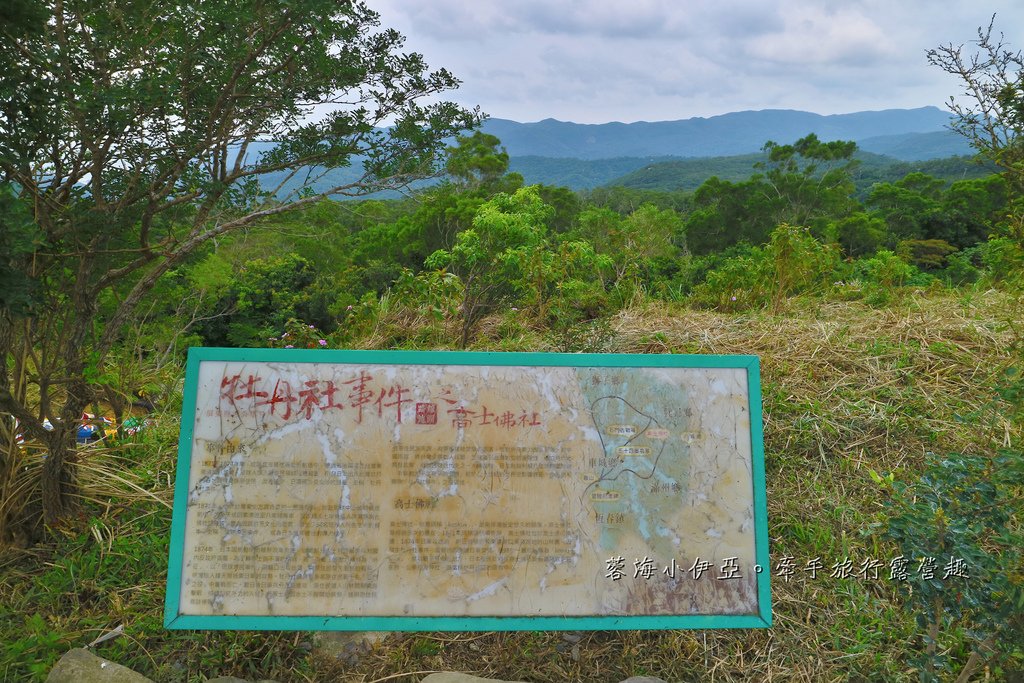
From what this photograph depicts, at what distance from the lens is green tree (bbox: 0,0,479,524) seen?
249 centimetres

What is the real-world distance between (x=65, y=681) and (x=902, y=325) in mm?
4181

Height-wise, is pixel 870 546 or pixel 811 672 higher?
pixel 870 546

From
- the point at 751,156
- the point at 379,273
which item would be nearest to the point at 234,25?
the point at 379,273

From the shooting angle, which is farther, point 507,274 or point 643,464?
point 507,274

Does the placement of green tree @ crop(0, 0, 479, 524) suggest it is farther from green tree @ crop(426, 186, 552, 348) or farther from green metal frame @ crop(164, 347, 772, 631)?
green tree @ crop(426, 186, 552, 348)

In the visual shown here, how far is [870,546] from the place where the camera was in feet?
8.51

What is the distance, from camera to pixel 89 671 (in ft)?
6.54

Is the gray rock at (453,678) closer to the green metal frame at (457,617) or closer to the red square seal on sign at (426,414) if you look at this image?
the green metal frame at (457,617)

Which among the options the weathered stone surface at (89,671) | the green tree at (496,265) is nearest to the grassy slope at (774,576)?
the weathered stone surface at (89,671)

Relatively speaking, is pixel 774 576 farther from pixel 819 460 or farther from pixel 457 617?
pixel 457 617

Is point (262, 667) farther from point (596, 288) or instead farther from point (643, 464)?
point (596, 288)

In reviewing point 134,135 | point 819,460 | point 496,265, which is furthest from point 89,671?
point 496,265

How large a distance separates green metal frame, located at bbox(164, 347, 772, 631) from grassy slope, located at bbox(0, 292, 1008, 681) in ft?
1.19

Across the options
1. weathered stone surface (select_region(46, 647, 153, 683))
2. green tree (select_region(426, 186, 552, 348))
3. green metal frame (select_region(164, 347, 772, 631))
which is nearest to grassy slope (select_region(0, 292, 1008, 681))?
weathered stone surface (select_region(46, 647, 153, 683))
